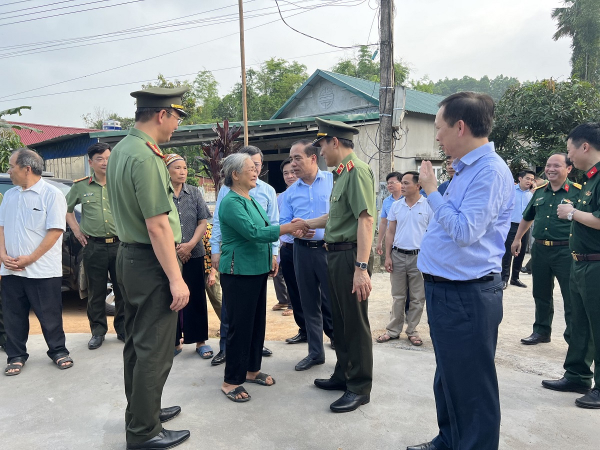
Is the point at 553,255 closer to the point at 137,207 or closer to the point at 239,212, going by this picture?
the point at 239,212

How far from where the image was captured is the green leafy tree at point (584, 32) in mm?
24047

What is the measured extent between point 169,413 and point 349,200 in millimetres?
1880

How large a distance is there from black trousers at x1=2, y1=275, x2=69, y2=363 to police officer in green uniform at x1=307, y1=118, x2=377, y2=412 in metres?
2.61

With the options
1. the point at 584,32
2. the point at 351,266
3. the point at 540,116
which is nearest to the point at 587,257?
the point at 351,266

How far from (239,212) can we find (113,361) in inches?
80.6

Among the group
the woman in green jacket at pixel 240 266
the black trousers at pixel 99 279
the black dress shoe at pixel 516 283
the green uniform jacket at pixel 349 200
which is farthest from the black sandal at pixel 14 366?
the black dress shoe at pixel 516 283

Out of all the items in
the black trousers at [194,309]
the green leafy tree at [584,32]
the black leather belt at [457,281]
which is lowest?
the black trousers at [194,309]

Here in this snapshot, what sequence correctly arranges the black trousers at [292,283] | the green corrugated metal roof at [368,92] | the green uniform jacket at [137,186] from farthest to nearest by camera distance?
the green corrugated metal roof at [368,92]
the black trousers at [292,283]
the green uniform jacket at [137,186]

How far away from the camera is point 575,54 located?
84.3 feet

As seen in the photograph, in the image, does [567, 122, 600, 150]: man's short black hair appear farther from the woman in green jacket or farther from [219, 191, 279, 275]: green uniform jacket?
[219, 191, 279, 275]: green uniform jacket

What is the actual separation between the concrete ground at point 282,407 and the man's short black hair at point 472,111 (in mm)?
1861

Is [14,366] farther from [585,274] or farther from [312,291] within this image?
[585,274]

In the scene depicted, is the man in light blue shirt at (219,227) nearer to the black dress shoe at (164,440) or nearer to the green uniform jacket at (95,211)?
the green uniform jacket at (95,211)

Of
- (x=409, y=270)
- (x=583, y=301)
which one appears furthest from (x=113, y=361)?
(x=583, y=301)
